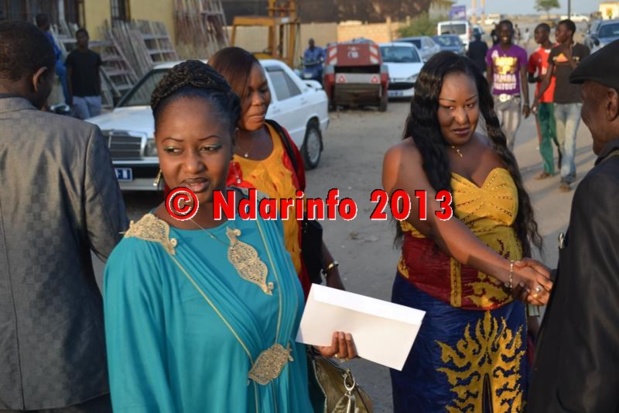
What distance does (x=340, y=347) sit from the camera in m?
2.37

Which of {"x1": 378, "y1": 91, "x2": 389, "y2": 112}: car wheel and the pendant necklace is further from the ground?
the pendant necklace

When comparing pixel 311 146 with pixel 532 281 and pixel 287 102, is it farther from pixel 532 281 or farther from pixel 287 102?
pixel 532 281

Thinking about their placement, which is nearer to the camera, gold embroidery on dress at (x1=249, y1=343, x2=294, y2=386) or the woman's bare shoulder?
gold embroidery on dress at (x1=249, y1=343, x2=294, y2=386)

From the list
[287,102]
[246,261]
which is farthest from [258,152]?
[287,102]

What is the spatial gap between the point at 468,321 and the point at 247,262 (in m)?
1.36

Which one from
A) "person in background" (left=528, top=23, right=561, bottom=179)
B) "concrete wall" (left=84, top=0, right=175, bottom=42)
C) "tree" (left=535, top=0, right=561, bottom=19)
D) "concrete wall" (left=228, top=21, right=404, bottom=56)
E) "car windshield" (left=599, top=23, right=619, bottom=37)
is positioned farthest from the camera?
"tree" (left=535, top=0, right=561, bottom=19)

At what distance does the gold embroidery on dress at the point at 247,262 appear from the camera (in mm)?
2246

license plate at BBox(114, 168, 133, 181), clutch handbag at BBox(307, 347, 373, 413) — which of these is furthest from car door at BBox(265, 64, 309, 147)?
clutch handbag at BBox(307, 347, 373, 413)

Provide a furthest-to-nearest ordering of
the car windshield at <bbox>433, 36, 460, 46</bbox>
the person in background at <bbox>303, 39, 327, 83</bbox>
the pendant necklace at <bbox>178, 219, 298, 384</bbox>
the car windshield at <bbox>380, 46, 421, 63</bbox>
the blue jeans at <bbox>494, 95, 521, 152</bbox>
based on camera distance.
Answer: the car windshield at <bbox>433, 36, 460, 46</bbox> < the car windshield at <bbox>380, 46, 421, 63</bbox> < the person in background at <bbox>303, 39, 327, 83</bbox> < the blue jeans at <bbox>494, 95, 521, 152</bbox> < the pendant necklace at <bbox>178, 219, 298, 384</bbox>

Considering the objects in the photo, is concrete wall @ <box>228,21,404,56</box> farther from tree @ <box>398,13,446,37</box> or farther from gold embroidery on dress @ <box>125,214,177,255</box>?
gold embroidery on dress @ <box>125,214,177,255</box>

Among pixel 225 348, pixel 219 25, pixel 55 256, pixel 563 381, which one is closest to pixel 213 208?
pixel 225 348

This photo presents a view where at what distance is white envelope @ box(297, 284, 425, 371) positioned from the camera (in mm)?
2266

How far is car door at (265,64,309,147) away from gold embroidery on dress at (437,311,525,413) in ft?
25.7

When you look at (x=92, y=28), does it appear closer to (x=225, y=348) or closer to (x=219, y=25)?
(x=219, y=25)
